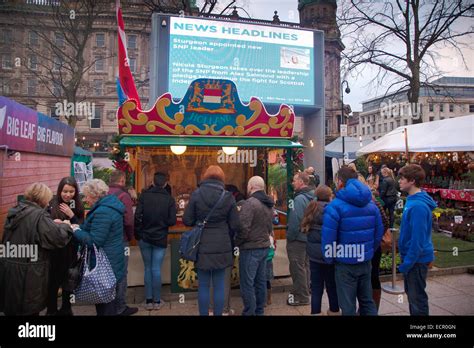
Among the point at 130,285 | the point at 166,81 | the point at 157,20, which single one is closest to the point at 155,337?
the point at 130,285

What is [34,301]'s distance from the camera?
3109 mm

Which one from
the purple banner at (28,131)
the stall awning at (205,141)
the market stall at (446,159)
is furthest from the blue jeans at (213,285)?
the market stall at (446,159)

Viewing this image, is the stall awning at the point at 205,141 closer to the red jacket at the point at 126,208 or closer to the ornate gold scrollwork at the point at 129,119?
the ornate gold scrollwork at the point at 129,119

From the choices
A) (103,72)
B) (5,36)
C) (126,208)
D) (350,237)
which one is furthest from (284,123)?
(103,72)

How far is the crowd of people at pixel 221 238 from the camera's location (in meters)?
3.14

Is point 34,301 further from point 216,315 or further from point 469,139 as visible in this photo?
point 469,139

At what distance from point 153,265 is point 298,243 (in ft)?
6.89

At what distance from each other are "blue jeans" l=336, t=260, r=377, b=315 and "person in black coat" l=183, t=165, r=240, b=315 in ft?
4.11

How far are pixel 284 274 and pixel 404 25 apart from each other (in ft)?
50.7

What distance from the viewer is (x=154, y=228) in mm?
4367

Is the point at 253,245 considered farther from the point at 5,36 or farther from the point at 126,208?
the point at 5,36

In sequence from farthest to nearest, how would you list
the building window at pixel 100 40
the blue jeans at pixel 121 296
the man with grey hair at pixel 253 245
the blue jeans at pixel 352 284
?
1. the building window at pixel 100 40
2. the blue jeans at pixel 121 296
3. the man with grey hair at pixel 253 245
4. the blue jeans at pixel 352 284

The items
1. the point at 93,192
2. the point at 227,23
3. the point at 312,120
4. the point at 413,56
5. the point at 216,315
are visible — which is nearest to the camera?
the point at 93,192

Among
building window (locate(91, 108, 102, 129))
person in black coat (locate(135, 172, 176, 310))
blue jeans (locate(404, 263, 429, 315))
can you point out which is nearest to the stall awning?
person in black coat (locate(135, 172, 176, 310))
